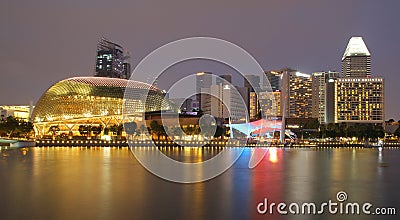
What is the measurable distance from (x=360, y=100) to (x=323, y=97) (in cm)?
3037

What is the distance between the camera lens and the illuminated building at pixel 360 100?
154m

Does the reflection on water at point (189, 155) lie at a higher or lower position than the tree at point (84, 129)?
lower

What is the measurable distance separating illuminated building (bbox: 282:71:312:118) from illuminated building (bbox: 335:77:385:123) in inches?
1233

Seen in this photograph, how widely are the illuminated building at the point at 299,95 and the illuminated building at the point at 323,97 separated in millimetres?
2477

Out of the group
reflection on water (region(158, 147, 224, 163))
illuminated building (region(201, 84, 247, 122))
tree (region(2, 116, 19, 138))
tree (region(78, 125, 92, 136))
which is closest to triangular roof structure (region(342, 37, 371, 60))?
illuminated building (region(201, 84, 247, 122))

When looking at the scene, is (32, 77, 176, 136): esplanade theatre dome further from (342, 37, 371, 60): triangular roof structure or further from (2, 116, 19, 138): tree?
(342, 37, 371, 60): triangular roof structure

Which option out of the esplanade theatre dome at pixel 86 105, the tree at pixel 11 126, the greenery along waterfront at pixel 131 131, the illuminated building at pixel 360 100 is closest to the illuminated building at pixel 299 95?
the illuminated building at pixel 360 100

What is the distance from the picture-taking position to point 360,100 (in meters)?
155

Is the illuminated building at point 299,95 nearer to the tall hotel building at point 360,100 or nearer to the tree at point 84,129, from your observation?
the tall hotel building at point 360,100

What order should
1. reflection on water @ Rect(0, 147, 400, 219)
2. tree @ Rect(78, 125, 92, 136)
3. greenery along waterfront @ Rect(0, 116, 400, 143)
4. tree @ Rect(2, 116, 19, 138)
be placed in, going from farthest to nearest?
tree @ Rect(78, 125, 92, 136), greenery along waterfront @ Rect(0, 116, 400, 143), tree @ Rect(2, 116, 19, 138), reflection on water @ Rect(0, 147, 400, 219)

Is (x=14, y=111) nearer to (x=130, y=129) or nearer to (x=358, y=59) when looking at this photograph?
(x=130, y=129)

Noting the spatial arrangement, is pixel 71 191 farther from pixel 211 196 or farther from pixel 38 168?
pixel 38 168

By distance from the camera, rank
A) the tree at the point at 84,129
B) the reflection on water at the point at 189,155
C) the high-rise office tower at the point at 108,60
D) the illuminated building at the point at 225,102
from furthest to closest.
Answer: the high-rise office tower at the point at 108,60
the illuminated building at the point at 225,102
the tree at the point at 84,129
the reflection on water at the point at 189,155

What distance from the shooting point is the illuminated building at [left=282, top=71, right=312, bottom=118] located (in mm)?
190125
